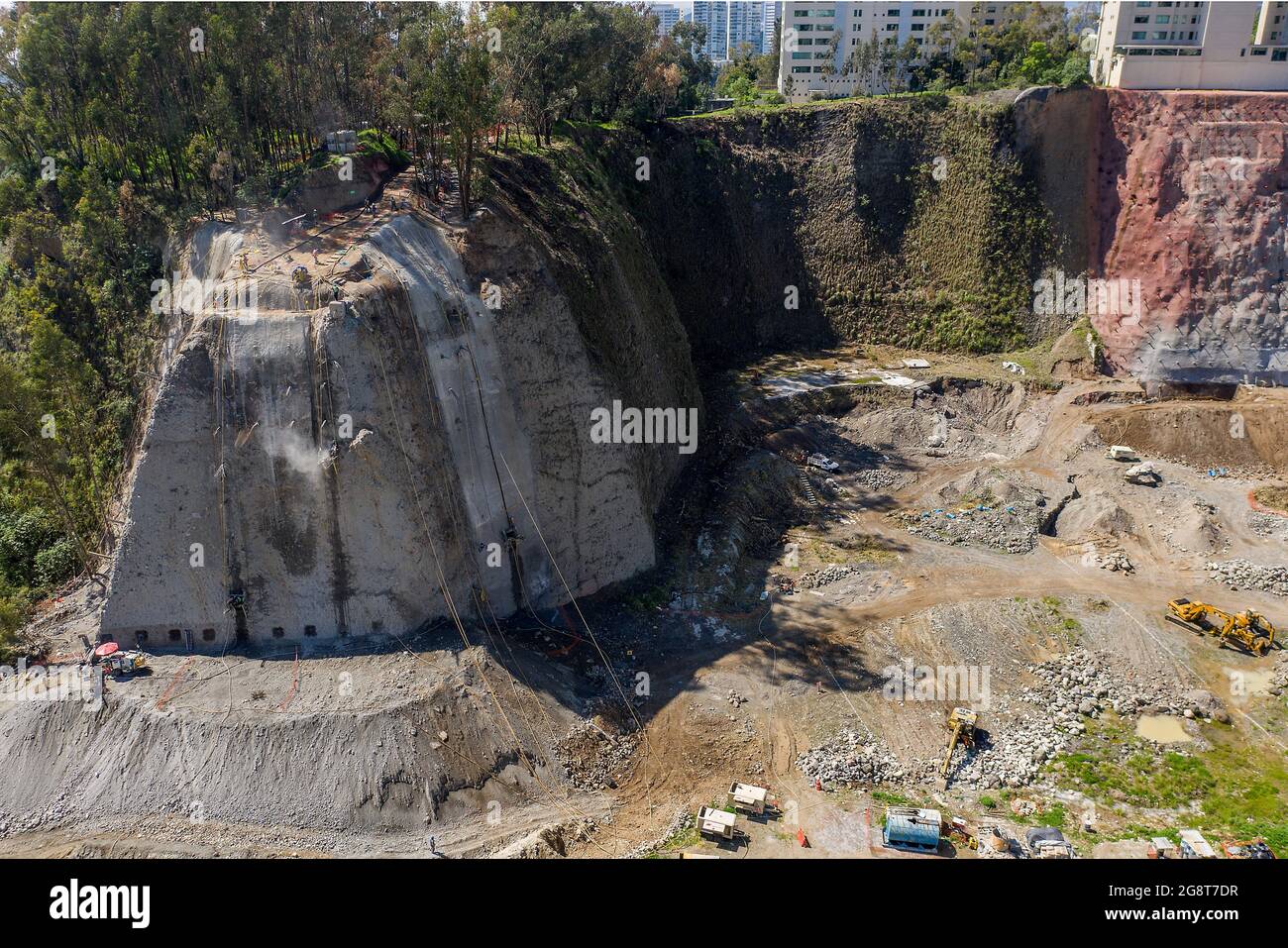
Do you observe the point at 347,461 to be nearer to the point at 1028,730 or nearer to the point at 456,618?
the point at 456,618

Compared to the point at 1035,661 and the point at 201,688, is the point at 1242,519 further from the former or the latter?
the point at 201,688

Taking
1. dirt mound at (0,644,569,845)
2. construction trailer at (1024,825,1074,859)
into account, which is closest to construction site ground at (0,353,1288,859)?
dirt mound at (0,644,569,845)

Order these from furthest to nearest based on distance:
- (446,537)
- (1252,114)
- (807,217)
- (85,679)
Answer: (807,217) < (1252,114) < (446,537) < (85,679)

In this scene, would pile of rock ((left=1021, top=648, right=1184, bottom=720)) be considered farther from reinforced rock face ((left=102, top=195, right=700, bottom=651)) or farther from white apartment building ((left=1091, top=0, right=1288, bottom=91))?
white apartment building ((left=1091, top=0, right=1288, bottom=91))

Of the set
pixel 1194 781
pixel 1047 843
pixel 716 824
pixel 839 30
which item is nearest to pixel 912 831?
pixel 1047 843

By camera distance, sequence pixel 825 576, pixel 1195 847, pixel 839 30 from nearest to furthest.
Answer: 1. pixel 1195 847
2. pixel 825 576
3. pixel 839 30

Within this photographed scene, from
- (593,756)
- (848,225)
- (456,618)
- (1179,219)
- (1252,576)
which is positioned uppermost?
(1179,219)

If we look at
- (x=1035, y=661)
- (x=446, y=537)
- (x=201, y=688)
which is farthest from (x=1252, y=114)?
(x=201, y=688)
